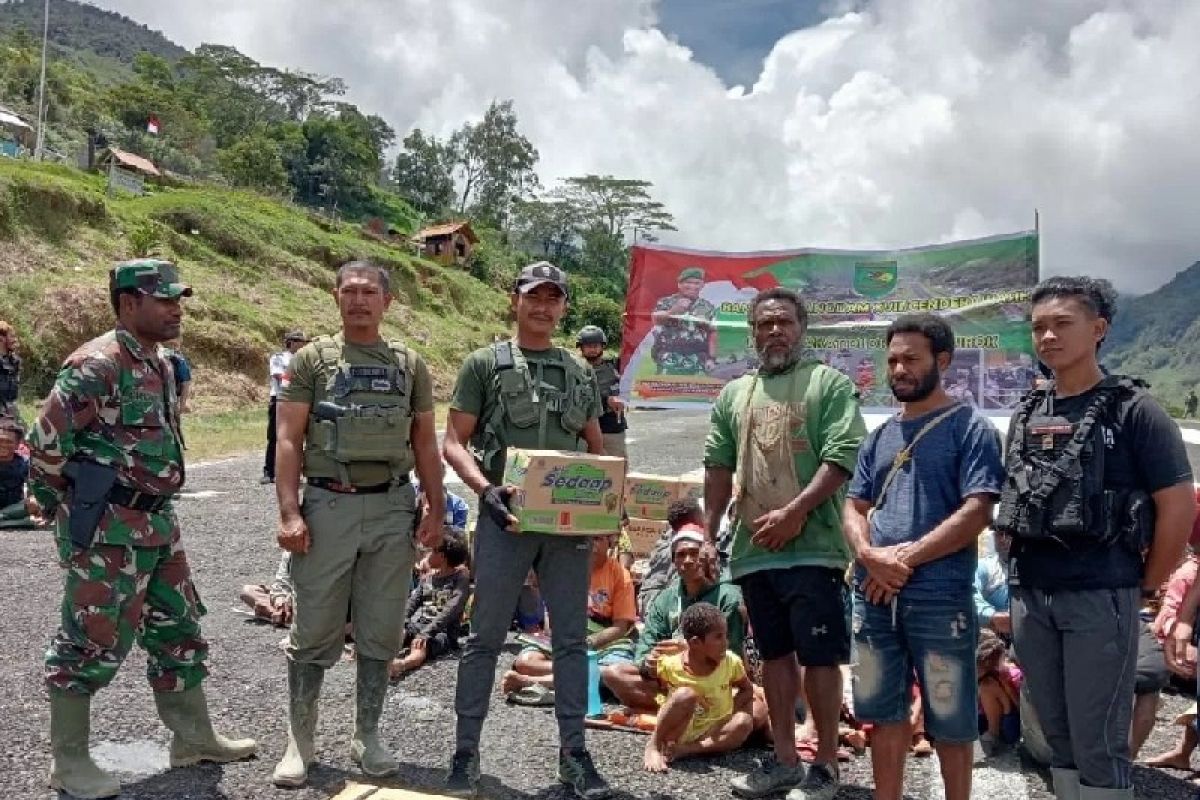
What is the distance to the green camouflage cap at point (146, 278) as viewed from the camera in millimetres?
3768

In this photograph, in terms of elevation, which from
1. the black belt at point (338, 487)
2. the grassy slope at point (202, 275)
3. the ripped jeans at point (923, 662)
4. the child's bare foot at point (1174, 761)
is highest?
the grassy slope at point (202, 275)

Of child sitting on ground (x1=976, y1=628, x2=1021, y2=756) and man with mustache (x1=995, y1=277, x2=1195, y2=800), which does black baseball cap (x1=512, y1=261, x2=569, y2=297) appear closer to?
man with mustache (x1=995, y1=277, x2=1195, y2=800)

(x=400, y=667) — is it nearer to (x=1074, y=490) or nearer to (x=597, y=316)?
(x=1074, y=490)

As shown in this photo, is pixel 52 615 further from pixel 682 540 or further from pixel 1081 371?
pixel 1081 371

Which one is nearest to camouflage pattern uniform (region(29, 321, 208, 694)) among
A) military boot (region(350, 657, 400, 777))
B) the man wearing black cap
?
military boot (region(350, 657, 400, 777))

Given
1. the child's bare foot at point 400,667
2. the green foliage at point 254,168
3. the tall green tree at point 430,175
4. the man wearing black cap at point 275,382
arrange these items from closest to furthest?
the child's bare foot at point 400,667, the man wearing black cap at point 275,382, the green foliage at point 254,168, the tall green tree at point 430,175

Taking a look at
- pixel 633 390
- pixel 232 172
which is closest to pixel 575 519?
pixel 633 390

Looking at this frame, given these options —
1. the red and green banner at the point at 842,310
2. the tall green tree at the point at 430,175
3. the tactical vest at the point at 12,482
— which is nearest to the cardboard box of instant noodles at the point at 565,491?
the red and green banner at the point at 842,310

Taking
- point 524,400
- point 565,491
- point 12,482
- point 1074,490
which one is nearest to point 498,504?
point 565,491

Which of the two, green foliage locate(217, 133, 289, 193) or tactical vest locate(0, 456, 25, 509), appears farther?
green foliage locate(217, 133, 289, 193)

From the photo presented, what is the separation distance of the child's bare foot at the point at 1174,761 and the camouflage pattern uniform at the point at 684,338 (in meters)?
3.78

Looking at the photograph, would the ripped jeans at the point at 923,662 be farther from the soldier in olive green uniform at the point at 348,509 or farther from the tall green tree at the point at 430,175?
the tall green tree at the point at 430,175

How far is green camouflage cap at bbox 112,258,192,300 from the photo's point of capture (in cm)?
377

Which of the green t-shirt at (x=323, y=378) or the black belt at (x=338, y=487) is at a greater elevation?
the green t-shirt at (x=323, y=378)
